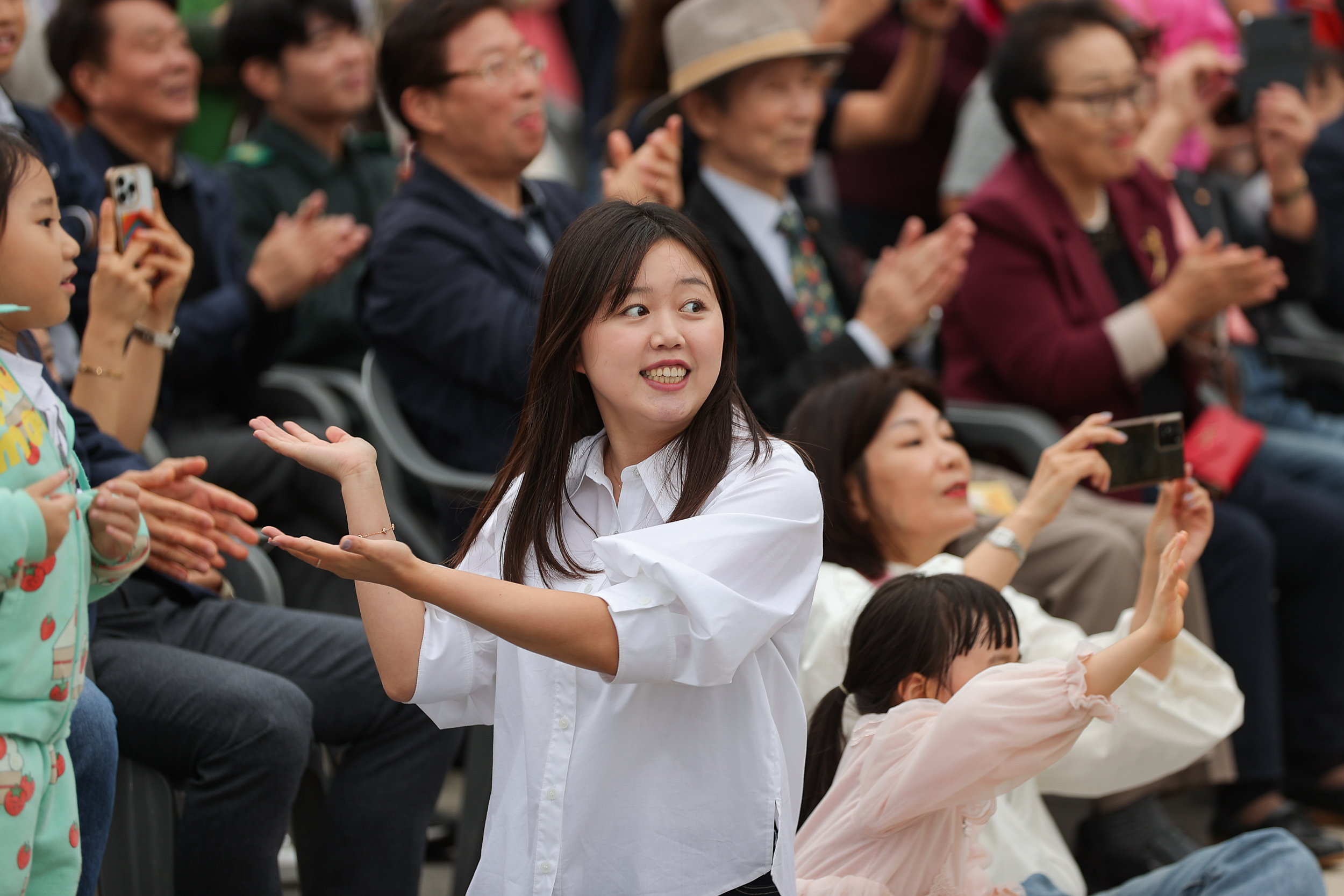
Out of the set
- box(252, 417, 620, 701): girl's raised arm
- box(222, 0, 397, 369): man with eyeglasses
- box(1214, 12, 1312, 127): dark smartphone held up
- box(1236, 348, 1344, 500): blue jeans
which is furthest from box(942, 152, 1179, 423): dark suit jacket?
box(252, 417, 620, 701): girl's raised arm

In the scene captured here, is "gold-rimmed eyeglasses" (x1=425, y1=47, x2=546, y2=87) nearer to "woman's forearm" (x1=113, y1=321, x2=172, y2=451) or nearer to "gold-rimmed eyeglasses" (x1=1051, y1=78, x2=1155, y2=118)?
"woman's forearm" (x1=113, y1=321, x2=172, y2=451)

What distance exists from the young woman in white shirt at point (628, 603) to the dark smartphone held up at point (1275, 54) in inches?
111

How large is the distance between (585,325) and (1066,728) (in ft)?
2.47

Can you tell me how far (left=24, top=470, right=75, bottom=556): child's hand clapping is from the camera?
161cm

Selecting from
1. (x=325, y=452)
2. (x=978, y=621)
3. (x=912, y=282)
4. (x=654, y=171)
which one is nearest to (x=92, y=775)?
(x=325, y=452)

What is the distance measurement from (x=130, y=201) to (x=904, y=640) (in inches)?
59.3

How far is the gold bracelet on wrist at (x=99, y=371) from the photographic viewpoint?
7.95 feet

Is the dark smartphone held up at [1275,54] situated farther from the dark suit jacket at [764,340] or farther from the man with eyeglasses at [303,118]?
the man with eyeglasses at [303,118]

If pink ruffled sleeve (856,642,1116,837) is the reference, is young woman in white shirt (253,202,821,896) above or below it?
above

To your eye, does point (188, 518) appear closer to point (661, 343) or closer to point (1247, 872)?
point (661, 343)

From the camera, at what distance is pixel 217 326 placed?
10.4 ft

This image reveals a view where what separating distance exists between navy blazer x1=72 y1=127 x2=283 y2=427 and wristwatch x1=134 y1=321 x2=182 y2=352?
0.53 m

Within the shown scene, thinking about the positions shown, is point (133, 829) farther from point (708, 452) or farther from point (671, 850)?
point (708, 452)

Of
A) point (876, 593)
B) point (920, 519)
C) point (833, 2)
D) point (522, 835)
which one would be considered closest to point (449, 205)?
point (920, 519)
